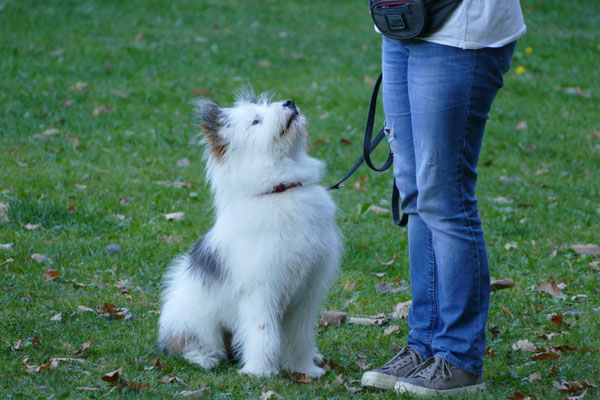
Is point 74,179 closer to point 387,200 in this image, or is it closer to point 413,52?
point 387,200

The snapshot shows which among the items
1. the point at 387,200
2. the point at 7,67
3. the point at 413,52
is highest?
the point at 413,52

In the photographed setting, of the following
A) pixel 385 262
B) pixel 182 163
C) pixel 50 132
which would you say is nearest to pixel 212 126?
pixel 385 262

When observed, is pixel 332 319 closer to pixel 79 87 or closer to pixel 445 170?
pixel 445 170

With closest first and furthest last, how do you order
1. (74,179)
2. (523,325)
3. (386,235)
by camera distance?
(523,325), (386,235), (74,179)

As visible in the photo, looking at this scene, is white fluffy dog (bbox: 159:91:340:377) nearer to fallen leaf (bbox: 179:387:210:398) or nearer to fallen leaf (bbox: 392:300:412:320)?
fallen leaf (bbox: 179:387:210:398)

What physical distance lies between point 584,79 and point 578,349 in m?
8.22

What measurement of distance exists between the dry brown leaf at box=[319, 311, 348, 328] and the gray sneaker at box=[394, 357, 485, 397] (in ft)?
3.67

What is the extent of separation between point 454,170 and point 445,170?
0.04 m

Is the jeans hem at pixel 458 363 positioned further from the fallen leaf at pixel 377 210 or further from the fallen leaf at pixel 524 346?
the fallen leaf at pixel 377 210

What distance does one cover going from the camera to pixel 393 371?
335cm

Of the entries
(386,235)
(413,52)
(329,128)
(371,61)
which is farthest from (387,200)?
(371,61)

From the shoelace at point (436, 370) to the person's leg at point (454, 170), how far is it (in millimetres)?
27

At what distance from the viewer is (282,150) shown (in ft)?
11.6

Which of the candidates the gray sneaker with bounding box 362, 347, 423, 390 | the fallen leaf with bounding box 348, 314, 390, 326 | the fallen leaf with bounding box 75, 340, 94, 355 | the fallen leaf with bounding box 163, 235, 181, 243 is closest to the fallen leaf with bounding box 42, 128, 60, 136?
the fallen leaf with bounding box 163, 235, 181, 243
